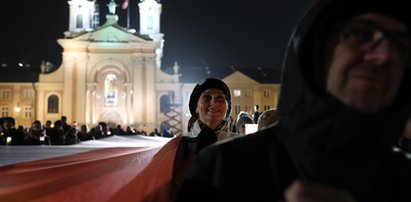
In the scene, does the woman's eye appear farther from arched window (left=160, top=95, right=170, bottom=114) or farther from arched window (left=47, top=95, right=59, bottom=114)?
arched window (left=47, top=95, right=59, bottom=114)

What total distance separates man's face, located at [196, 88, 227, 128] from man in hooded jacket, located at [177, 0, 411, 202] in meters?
2.52

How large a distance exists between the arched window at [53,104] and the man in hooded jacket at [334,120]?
51.7 meters

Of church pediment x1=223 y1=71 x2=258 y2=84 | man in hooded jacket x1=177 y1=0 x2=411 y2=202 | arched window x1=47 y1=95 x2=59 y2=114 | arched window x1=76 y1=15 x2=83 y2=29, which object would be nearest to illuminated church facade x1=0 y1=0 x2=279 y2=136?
arched window x1=47 y1=95 x2=59 y2=114

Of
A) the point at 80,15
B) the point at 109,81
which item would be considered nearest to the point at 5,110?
the point at 109,81

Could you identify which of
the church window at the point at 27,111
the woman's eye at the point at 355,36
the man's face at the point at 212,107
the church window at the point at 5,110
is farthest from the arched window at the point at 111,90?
the woman's eye at the point at 355,36

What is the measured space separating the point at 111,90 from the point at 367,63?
50.7 meters

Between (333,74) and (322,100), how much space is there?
10cm

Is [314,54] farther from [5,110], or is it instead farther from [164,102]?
[5,110]

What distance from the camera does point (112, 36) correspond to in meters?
50.8

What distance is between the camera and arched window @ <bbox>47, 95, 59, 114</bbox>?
50.4 m

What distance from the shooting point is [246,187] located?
4.46 feet

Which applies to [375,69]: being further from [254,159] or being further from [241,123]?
[241,123]

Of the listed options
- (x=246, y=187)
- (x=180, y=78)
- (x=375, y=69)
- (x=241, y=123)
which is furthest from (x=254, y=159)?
(x=180, y=78)

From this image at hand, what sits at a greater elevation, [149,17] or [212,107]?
[149,17]
